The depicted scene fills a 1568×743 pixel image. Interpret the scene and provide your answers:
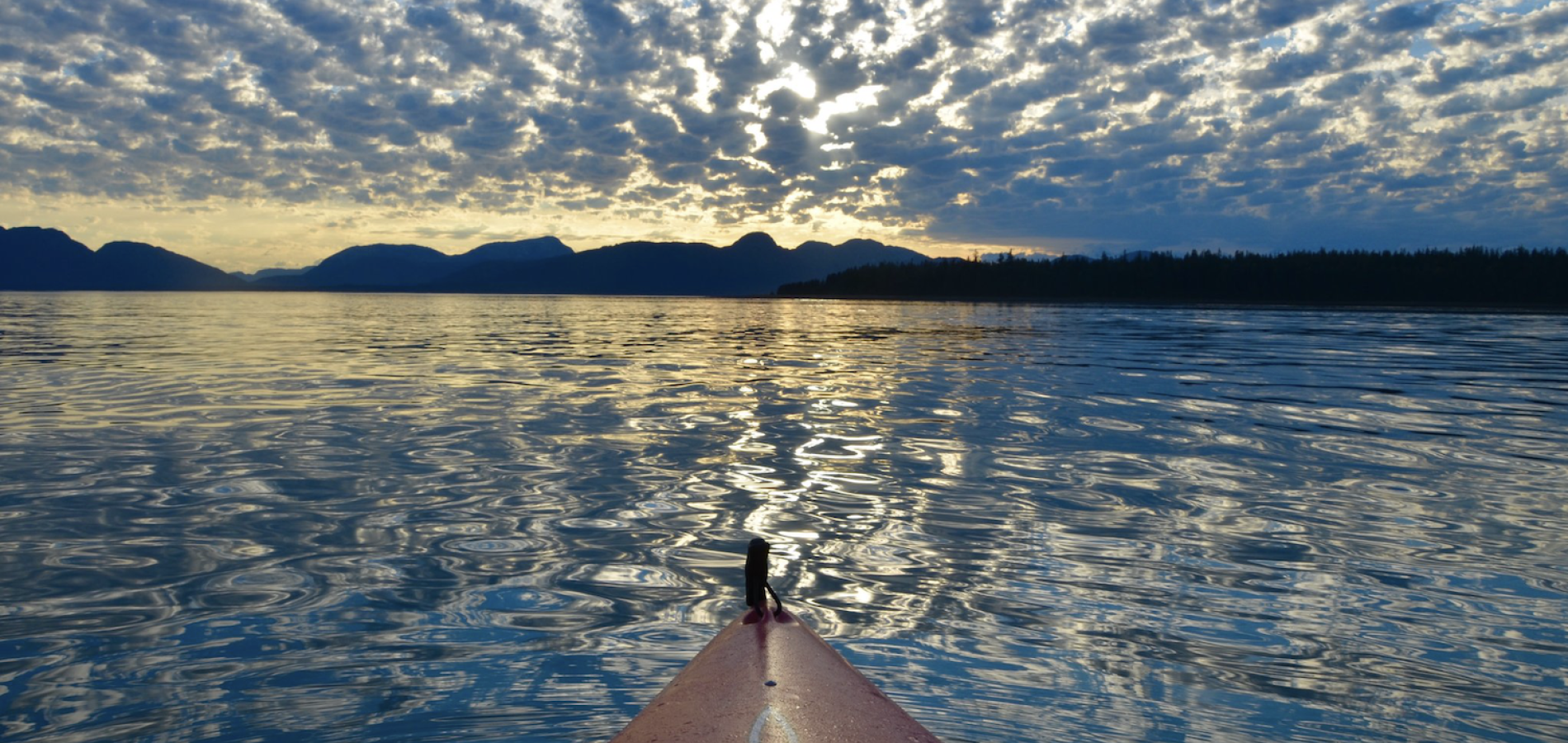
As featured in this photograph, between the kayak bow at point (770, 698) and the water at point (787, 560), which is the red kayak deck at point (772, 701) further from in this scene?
the water at point (787, 560)

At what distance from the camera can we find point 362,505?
9.51 meters

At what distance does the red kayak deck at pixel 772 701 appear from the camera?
11.1ft

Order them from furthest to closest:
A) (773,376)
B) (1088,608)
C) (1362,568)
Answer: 1. (773,376)
2. (1362,568)
3. (1088,608)

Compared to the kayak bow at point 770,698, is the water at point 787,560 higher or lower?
lower

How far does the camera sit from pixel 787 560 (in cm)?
779

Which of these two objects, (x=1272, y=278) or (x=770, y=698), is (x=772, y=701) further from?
(x=1272, y=278)

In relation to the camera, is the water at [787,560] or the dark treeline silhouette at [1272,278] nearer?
the water at [787,560]

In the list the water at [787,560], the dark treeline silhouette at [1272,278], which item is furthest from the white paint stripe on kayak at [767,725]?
the dark treeline silhouette at [1272,278]

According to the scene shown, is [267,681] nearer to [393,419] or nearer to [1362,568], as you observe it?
[1362,568]

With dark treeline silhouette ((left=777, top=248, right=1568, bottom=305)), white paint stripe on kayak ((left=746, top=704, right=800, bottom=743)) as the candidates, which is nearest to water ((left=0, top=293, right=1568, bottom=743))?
white paint stripe on kayak ((left=746, top=704, right=800, bottom=743))

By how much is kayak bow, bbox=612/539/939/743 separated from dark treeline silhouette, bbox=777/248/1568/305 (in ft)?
486

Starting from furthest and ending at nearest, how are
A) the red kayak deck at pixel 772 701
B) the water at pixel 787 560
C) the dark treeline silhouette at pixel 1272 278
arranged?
the dark treeline silhouette at pixel 1272 278, the water at pixel 787 560, the red kayak deck at pixel 772 701

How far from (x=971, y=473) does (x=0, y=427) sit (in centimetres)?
1468

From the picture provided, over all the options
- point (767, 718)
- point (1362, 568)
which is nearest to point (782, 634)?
point (767, 718)
